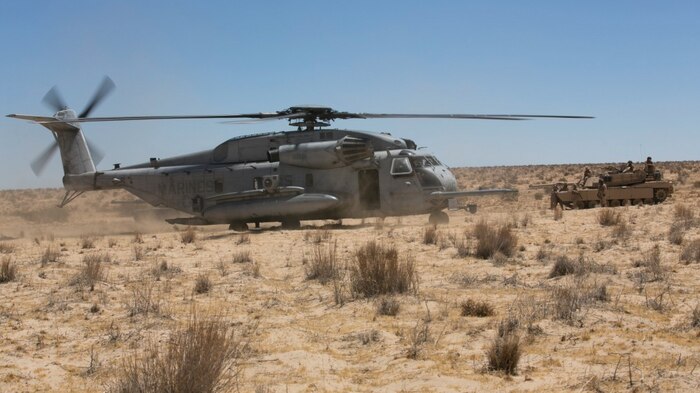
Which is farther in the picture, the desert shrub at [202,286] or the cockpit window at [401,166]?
the cockpit window at [401,166]

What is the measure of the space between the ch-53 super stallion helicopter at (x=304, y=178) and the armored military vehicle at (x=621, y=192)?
7.26 m

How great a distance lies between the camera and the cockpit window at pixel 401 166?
18.8 metres

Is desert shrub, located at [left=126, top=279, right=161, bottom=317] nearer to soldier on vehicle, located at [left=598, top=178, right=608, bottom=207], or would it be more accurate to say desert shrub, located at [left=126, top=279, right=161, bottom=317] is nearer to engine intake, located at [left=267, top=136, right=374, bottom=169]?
engine intake, located at [left=267, top=136, right=374, bottom=169]

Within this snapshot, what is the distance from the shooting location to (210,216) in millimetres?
19859

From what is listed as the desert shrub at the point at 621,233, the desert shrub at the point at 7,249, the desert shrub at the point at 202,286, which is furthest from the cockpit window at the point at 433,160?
the desert shrub at the point at 7,249

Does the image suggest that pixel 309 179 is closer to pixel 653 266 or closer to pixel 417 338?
pixel 653 266

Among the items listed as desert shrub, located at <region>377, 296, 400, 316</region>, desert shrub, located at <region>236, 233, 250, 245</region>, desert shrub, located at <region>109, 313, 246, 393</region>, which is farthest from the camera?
desert shrub, located at <region>236, 233, 250, 245</region>

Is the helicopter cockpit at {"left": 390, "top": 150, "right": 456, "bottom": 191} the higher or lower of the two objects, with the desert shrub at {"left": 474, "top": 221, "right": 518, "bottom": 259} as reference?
higher

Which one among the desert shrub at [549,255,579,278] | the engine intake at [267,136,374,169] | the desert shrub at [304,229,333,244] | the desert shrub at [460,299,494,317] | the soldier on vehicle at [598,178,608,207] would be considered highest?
the engine intake at [267,136,374,169]

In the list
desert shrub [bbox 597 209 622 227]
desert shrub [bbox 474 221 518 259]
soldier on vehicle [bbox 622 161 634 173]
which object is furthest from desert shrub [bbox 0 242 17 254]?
soldier on vehicle [bbox 622 161 634 173]

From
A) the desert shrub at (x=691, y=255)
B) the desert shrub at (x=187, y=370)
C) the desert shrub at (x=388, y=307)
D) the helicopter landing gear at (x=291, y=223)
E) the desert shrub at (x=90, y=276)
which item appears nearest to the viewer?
the desert shrub at (x=187, y=370)

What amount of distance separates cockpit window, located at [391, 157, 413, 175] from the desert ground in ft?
15.0

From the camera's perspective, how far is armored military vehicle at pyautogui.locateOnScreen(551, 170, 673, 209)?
968 inches

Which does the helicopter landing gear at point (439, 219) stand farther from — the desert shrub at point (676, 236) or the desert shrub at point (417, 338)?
the desert shrub at point (417, 338)
